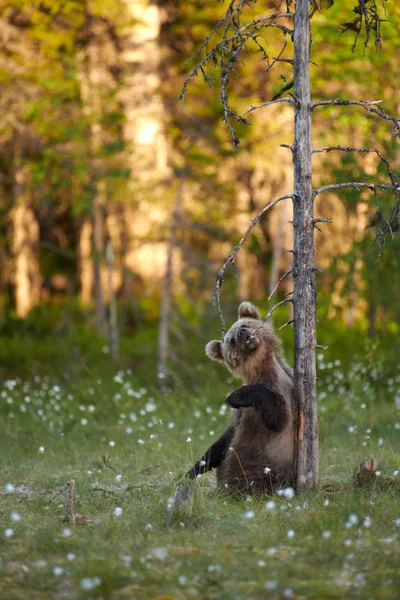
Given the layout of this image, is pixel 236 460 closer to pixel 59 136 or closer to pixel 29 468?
pixel 29 468

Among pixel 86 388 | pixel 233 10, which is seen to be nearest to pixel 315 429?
pixel 233 10

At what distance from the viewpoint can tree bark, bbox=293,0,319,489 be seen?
21.5 ft

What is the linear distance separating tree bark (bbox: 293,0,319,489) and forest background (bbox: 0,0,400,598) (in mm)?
640

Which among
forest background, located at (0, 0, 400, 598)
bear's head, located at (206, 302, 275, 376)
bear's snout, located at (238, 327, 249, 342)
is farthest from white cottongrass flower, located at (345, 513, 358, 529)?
bear's snout, located at (238, 327, 249, 342)

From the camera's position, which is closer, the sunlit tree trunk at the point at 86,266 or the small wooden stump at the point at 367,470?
the small wooden stump at the point at 367,470

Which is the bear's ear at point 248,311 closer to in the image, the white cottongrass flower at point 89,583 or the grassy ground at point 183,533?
the grassy ground at point 183,533

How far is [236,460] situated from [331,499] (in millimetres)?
906

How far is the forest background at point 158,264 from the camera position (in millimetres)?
5488

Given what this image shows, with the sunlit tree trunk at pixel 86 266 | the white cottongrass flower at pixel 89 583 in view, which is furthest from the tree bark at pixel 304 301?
the sunlit tree trunk at pixel 86 266

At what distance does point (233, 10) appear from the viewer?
6633 mm

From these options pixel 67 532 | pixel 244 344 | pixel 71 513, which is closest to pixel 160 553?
pixel 67 532

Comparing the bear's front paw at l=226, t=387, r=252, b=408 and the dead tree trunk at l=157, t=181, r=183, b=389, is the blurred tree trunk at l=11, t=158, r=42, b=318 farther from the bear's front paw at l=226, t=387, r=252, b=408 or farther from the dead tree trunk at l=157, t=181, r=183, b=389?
the bear's front paw at l=226, t=387, r=252, b=408

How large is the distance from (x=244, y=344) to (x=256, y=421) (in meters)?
0.66

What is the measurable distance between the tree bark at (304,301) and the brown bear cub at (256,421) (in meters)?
0.14
